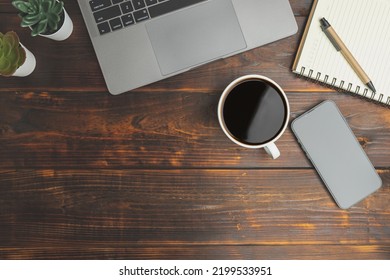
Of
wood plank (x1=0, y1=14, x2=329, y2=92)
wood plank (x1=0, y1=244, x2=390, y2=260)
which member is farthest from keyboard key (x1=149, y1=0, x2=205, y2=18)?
wood plank (x1=0, y1=244, x2=390, y2=260)

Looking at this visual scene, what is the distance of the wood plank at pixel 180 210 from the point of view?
724mm

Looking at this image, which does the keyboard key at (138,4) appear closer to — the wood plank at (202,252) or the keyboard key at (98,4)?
the keyboard key at (98,4)

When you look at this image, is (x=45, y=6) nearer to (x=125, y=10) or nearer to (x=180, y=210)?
(x=125, y=10)

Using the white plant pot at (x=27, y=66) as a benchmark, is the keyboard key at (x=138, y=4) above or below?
above

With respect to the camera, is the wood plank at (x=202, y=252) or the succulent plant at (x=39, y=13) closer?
the succulent plant at (x=39, y=13)

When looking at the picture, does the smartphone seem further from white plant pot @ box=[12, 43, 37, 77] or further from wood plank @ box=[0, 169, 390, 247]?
white plant pot @ box=[12, 43, 37, 77]

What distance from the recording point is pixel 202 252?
0.74m

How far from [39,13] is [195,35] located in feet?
0.81

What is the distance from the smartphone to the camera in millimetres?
716

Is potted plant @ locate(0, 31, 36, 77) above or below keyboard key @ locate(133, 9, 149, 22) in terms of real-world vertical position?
above

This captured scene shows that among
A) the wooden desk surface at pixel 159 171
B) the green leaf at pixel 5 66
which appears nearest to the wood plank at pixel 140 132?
the wooden desk surface at pixel 159 171

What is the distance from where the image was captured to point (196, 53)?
2.32 ft

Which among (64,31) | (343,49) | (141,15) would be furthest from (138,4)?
(343,49)

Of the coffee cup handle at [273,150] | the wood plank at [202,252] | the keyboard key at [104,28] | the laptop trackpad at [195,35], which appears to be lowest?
the wood plank at [202,252]
